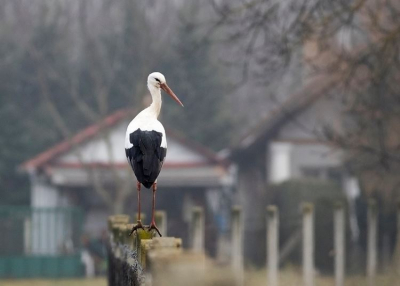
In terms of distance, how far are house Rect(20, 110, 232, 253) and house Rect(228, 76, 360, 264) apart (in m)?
1.43

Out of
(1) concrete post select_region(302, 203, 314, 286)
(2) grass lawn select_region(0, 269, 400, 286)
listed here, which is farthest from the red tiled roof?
(1) concrete post select_region(302, 203, 314, 286)

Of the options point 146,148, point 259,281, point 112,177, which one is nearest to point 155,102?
point 146,148

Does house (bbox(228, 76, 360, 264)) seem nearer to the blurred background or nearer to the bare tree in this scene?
the blurred background

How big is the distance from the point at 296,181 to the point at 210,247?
9.59 meters

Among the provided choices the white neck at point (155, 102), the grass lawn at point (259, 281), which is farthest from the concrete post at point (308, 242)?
the white neck at point (155, 102)

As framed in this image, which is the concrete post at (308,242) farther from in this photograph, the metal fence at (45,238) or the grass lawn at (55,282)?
the metal fence at (45,238)

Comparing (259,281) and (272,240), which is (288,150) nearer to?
(259,281)

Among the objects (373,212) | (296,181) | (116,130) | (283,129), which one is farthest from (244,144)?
(373,212)

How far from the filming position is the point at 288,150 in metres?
40.2

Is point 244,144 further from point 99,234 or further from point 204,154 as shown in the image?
point 99,234

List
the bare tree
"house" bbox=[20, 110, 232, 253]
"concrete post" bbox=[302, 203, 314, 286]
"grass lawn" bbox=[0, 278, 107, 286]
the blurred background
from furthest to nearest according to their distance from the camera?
the bare tree < "house" bbox=[20, 110, 232, 253] < "grass lawn" bbox=[0, 278, 107, 286] < "concrete post" bbox=[302, 203, 314, 286] < the blurred background

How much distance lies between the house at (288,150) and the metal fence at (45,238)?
16.9 feet

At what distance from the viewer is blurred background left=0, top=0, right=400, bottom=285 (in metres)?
18.0

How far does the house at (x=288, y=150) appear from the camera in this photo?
1473 inches
